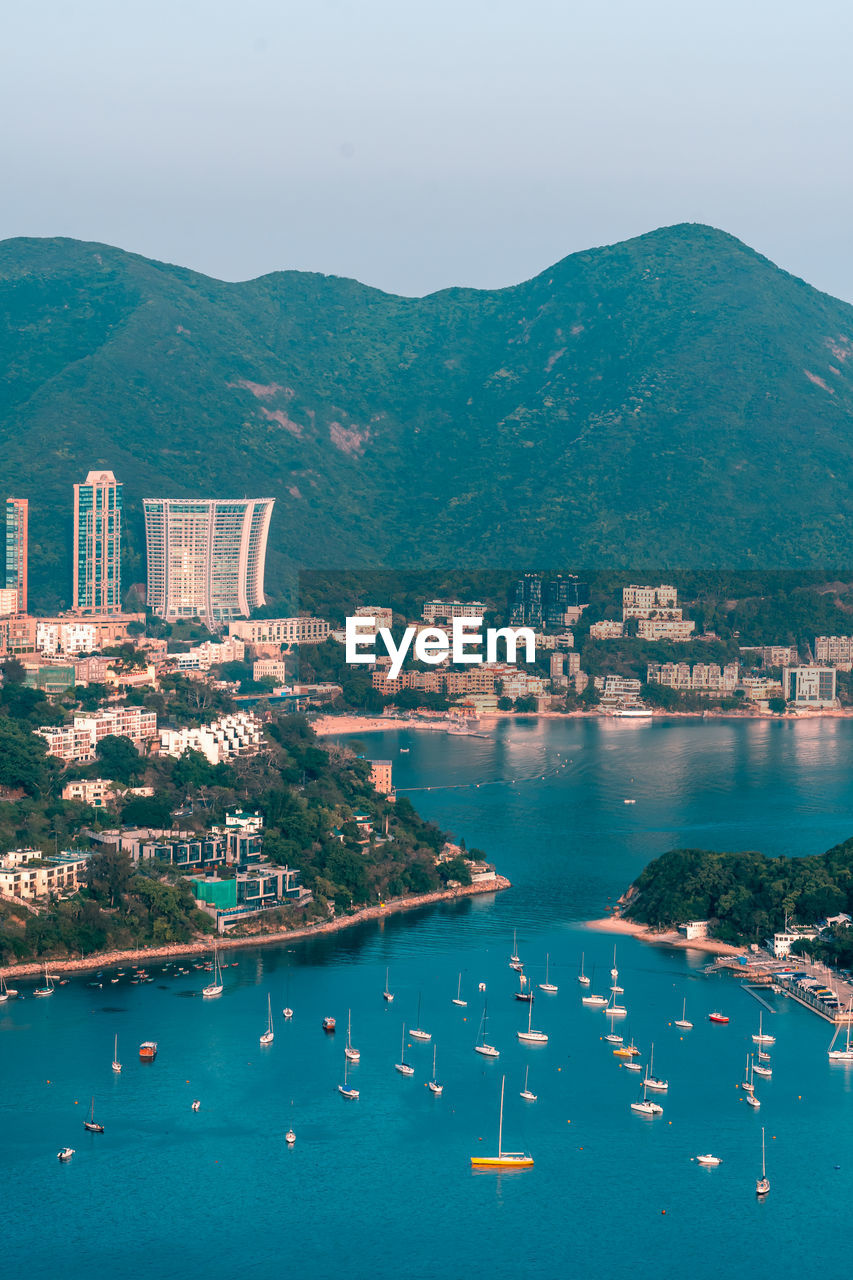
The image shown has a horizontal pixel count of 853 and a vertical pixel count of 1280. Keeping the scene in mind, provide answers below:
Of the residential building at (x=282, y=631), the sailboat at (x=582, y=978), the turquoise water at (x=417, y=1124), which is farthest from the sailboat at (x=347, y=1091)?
the residential building at (x=282, y=631)

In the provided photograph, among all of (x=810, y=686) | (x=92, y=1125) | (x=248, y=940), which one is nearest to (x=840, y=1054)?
(x=248, y=940)

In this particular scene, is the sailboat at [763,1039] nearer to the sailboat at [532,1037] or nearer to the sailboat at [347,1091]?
the sailboat at [532,1037]

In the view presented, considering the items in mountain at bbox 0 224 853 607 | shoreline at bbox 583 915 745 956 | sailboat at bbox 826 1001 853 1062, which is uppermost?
mountain at bbox 0 224 853 607

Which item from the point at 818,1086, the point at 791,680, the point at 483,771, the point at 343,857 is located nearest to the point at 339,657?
the point at 791,680

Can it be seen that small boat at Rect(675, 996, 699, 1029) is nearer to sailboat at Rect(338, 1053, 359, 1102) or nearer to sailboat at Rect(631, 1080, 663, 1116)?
sailboat at Rect(631, 1080, 663, 1116)

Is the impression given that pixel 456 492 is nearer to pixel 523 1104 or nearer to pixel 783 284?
pixel 783 284

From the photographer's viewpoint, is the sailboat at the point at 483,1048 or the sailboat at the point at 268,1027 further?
the sailboat at the point at 268,1027

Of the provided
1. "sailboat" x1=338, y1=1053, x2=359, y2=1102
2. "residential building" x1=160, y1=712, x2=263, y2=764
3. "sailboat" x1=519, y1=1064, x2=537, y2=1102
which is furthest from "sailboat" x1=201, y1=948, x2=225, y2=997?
"residential building" x1=160, y1=712, x2=263, y2=764

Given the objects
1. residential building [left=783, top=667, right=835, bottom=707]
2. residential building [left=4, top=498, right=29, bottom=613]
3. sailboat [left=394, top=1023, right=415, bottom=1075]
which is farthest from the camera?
residential building [left=4, top=498, right=29, bottom=613]
